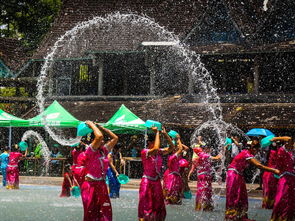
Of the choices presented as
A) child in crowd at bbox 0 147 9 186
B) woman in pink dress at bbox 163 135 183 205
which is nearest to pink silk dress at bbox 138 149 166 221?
woman in pink dress at bbox 163 135 183 205

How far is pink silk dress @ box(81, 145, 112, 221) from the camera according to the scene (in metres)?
8.86

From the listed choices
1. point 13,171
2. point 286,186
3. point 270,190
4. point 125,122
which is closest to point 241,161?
point 286,186

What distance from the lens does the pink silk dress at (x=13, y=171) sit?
20422 mm

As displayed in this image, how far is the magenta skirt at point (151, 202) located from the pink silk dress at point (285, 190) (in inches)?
84.3

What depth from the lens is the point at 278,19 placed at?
2867 cm

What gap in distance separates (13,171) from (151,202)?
10.9m

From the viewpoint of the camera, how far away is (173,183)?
1503cm

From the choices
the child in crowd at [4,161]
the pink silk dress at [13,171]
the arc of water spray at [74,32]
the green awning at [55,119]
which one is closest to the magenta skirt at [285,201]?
the pink silk dress at [13,171]

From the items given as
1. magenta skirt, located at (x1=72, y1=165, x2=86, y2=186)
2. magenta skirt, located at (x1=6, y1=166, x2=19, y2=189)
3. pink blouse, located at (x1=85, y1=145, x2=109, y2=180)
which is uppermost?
A: pink blouse, located at (x1=85, y1=145, x2=109, y2=180)

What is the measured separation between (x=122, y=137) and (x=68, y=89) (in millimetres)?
5557

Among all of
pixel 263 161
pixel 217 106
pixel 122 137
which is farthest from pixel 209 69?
pixel 263 161

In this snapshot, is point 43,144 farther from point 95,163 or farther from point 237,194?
point 95,163

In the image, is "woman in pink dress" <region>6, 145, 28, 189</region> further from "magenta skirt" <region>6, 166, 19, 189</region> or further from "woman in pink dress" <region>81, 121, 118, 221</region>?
"woman in pink dress" <region>81, 121, 118, 221</region>

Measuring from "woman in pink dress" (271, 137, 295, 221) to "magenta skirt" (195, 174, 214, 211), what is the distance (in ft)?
9.45
